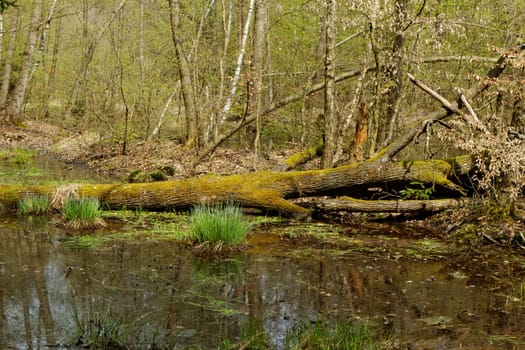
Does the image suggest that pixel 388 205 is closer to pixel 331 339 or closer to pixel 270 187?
pixel 270 187

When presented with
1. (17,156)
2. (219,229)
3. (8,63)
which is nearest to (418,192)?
(219,229)

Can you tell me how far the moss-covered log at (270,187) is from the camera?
8414 mm

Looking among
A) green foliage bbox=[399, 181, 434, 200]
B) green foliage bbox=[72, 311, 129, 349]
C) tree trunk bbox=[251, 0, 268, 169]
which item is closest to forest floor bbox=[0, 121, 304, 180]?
tree trunk bbox=[251, 0, 268, 169]

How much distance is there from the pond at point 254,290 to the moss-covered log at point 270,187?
1.13 meters

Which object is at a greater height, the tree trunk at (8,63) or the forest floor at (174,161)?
the tree trunk at (8,63)

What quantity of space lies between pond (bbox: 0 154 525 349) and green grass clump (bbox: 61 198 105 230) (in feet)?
0.75

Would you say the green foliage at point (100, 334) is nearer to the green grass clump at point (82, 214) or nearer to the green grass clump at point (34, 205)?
the green grass clump at point (82, 214)

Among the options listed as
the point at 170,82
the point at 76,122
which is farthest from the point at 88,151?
the point at 76,122

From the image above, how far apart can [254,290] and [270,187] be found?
3.64 m

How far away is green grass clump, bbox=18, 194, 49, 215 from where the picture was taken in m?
8.12

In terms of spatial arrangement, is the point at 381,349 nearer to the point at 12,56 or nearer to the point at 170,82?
the point at 170,82

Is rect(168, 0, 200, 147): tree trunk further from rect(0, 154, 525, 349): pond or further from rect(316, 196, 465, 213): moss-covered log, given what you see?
rect(0, 154, 525, 349): pond

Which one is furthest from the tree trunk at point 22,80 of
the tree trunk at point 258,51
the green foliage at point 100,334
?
the green foliage at point 100,334

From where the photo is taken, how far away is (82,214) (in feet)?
24.4
